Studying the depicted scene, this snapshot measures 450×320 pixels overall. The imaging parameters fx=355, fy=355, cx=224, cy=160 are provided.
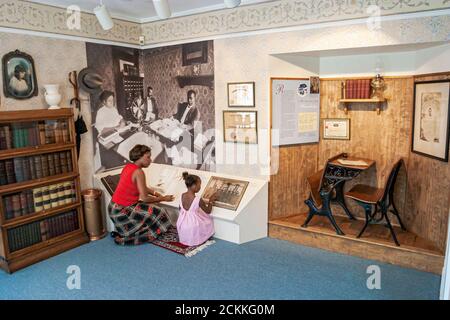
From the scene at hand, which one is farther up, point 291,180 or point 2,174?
point 2,174

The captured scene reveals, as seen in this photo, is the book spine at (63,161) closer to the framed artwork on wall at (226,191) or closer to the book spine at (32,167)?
the book spine at (32,167)

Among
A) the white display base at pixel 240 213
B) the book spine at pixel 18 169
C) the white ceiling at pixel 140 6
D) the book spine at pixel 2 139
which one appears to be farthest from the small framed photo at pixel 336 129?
the book spine at pixel 2 139

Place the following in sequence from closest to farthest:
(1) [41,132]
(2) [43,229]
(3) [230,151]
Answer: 1. (1) [41,132]
2. (2) [43,229]
3. (3) [230,151]

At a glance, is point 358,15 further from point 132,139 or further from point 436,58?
point 132,139

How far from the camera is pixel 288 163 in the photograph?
4.70 m

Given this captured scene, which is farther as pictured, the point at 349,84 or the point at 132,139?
the point at 132,139

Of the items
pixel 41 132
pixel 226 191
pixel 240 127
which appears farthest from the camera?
pixel 240 127

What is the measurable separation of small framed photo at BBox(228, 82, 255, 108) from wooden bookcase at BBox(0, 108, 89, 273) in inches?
79.2

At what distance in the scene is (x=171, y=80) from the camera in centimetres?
535

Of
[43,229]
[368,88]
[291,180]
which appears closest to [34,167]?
[43,229]

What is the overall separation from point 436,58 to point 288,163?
2.02 metres

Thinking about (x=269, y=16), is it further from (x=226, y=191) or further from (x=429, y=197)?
(x=429, y=197)

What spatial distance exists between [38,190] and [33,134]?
2.11ft
